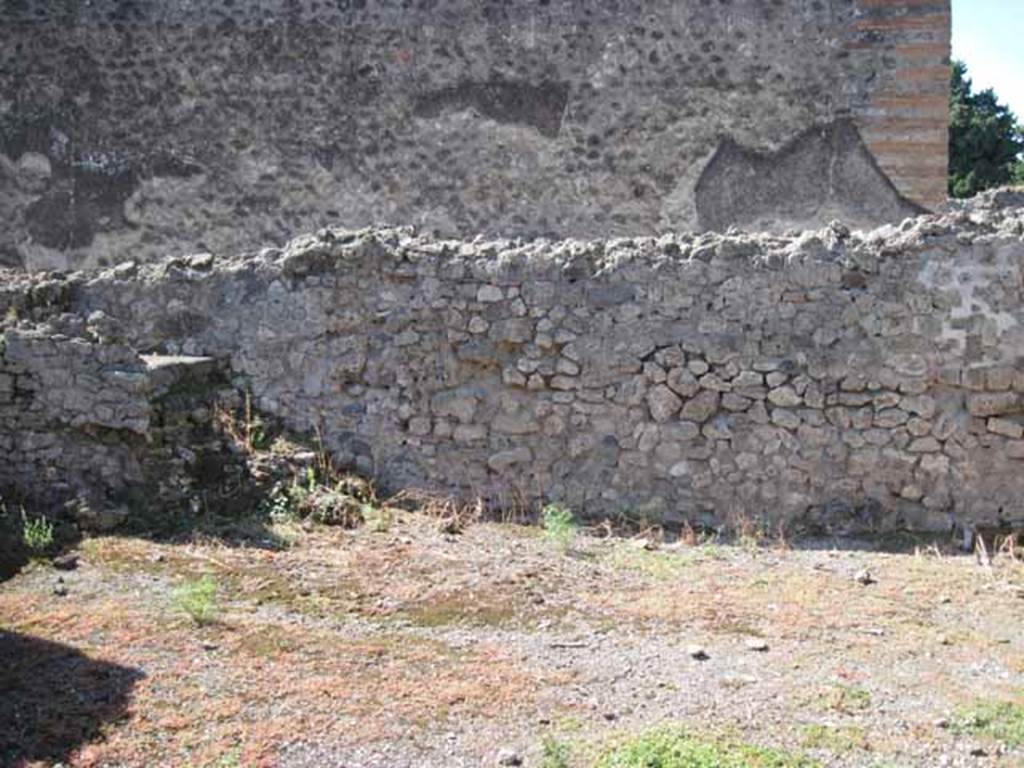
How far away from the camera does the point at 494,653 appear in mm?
4758

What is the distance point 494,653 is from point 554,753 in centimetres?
91

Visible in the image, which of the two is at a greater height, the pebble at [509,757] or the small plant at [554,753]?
the small plant at [554,753]

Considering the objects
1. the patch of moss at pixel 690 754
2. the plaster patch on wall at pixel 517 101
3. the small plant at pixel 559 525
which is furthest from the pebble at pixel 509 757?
the plaster patch on wall at pixel 517 101

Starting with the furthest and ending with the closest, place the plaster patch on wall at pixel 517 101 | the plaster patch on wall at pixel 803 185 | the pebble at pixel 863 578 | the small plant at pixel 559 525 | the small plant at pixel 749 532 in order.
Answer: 1. the plaster patch on wall at pixel 517 101
2. the plaster patch on wall at pixel 803 185
3. the small plant at pixel 749 532
4. the small plant at pixel 559 525
5. the pebble at pixel 863 578

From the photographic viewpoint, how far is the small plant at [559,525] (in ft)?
20.6

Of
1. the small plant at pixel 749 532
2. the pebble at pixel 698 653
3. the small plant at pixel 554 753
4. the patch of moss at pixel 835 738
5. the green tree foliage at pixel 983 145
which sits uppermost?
the green tree foliage at pixel 983 145

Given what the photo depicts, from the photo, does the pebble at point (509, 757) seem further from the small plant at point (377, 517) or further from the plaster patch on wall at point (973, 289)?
the plaster patch on wall at point (973, 289)

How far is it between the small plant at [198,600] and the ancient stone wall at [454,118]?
7.40 m

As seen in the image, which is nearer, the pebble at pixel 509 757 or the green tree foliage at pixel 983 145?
the pebble at pixel 509 757

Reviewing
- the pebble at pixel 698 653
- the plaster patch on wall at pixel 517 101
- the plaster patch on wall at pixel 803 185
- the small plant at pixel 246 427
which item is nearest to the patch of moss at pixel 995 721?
the pebble at pixel 698 653

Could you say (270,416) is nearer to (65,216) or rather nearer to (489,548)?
(489,548)

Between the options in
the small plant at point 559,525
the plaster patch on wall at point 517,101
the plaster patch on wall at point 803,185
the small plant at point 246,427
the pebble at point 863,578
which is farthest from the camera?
the plaster patch on wall at point 517,101

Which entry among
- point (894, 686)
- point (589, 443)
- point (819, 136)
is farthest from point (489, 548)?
point (819, 136)

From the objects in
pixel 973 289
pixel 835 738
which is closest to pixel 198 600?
pixel 835 738
